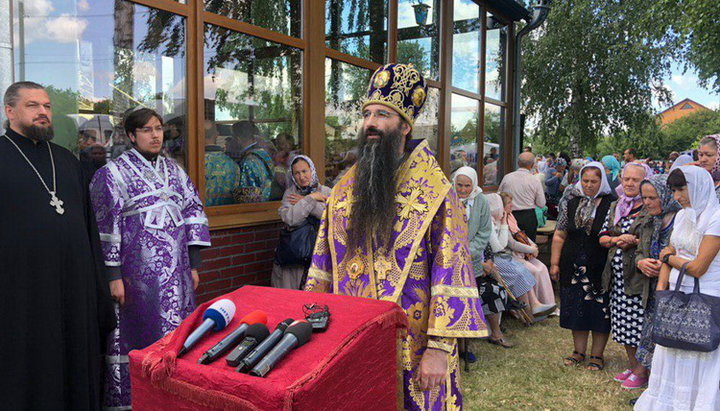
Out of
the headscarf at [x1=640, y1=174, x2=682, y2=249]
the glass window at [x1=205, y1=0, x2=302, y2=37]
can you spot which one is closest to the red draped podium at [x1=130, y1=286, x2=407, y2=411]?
the headscarf at [x1=640, y1=174, x2=682, y2=249]

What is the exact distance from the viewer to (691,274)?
11.7 ft

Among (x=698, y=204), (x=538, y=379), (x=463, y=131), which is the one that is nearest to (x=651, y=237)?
(x=698, y=204)

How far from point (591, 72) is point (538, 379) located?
20155mm

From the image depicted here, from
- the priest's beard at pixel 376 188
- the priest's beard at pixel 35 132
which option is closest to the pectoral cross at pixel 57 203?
the priest's beard at pixel 35 132

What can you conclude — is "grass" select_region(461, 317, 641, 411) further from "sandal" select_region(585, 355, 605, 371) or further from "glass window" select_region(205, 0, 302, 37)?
"glass window" select_region(205, 0, 302, 37)

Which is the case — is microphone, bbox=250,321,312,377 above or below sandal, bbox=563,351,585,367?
above

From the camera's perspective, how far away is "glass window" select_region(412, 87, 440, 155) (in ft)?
26.9

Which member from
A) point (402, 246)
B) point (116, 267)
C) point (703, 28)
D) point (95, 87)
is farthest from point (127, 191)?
point (703, 28)

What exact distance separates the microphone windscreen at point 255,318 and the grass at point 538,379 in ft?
10.6

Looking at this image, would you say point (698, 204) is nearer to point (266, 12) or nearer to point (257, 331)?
point (257, 331)

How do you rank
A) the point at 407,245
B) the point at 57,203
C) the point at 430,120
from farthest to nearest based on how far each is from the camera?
the point at 430,120 < the point at 57,203 < the point at 407,245

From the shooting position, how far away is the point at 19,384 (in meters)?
2.76

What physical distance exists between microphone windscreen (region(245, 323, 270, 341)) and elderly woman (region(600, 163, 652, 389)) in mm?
3897

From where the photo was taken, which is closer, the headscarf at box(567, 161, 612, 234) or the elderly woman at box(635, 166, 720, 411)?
the elderly woman at box(635, 166, 720, 411)
